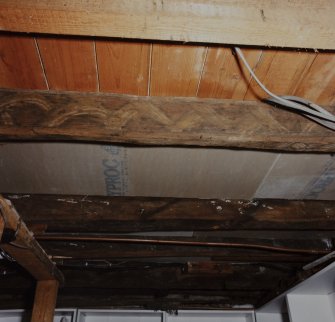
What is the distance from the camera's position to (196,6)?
83cm

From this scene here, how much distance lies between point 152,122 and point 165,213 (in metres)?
0.79

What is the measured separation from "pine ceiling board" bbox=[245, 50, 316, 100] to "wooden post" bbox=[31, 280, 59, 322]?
7.63 feet

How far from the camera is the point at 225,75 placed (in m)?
1.20

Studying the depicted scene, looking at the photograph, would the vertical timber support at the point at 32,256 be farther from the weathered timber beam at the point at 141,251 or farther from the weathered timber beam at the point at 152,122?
the weathered timber beam at the point at 152,122

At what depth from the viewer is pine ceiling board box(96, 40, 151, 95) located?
1.08 metres

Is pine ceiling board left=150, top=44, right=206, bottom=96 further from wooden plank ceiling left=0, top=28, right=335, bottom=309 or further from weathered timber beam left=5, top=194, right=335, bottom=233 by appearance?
weathered timber beam left=5, top=194, right=335, bottom=233

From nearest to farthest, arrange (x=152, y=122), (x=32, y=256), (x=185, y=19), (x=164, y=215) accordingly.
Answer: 1. (x=185, y=19)
2. (x=152, y=122)
3. (x=164, y=215)
4. (x=32, y=256)

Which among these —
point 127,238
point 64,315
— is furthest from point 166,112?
point 64,315

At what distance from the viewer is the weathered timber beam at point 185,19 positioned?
823 millimetres

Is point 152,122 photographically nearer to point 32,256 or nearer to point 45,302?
point 32,256

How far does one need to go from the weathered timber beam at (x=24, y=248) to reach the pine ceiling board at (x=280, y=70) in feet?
4.06

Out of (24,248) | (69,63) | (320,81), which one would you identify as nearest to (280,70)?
(320,81)

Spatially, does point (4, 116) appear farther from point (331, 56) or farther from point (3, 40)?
point (331, 56)

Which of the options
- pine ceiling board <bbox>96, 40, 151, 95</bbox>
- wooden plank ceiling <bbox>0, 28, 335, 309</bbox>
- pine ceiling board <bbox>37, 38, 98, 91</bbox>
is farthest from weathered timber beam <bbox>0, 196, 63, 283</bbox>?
pine ceiling board <bbox>96, 40, 151, 95</bbox>
